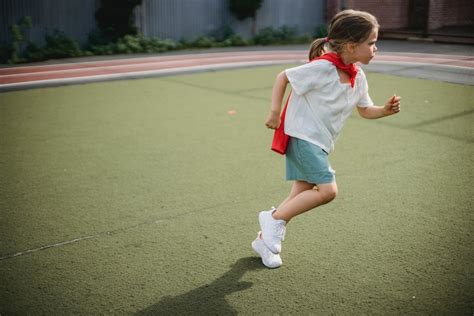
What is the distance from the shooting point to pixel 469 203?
4289 mm

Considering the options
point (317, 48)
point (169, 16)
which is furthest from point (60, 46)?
point (317, 48)

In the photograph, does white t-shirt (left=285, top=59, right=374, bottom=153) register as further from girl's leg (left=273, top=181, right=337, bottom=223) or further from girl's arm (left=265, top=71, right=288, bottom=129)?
girl's leg (left=273, top=181, right=337, bottom=223)

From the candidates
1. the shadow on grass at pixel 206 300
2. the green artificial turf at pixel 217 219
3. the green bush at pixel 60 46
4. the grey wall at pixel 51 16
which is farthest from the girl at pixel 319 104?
the grey wall at pixel 51 16

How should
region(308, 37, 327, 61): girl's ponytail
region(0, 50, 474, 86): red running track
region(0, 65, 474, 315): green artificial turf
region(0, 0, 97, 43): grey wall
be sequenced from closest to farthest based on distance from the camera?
region(0, 65, 474, 315): green artificial turf → region(308, 37, 327, 61): girl's ponytail → region(0, 50, 474, 86): red running track → region(0, 0, 97, 43): grey wall

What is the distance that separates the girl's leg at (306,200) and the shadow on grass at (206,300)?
0.41 meters

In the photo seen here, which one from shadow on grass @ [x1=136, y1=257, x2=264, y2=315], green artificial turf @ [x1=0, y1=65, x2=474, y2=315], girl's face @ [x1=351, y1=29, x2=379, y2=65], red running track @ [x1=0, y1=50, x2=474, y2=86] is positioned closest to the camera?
shadow on grass @ [x1=136, y1=257, x2=264, y2=315]

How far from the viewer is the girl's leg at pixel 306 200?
313cm

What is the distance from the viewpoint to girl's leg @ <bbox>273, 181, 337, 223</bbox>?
10.3 ft

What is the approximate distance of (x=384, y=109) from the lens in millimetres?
3328

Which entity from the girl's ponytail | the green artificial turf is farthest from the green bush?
the girl's ponytail

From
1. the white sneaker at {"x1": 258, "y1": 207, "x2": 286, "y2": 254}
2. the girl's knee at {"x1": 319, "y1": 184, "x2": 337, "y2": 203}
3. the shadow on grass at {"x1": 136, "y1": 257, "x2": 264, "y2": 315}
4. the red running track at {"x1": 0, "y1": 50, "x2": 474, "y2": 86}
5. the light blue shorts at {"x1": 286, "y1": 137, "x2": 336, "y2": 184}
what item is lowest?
the shadow on grass at {"x1": 136, "y1": 257, "x2": 264, "y2": 315}

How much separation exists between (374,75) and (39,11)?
32.3ft

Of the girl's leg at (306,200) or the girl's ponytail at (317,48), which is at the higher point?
the girl's ponytail at (317,48)

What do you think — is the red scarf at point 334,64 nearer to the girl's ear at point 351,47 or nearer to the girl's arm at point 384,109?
the girl's ear at point 351,47
